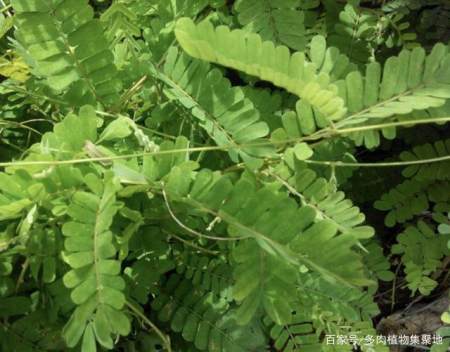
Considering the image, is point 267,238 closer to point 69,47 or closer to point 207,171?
point 207,171

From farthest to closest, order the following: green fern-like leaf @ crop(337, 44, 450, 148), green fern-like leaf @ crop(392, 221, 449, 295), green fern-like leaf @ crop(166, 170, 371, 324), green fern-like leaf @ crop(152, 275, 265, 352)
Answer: green fern-like leaf @ crop(392, 221, 449, 295)
green fern-like leaf @ crop(152, 275, 265, 352)
green fern-like leaf @ crop(337, 44, 450, 148)
green fern-like leaf @ crop(166, 170, 371, 324)

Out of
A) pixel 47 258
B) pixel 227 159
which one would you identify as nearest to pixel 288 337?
pixel 227 159

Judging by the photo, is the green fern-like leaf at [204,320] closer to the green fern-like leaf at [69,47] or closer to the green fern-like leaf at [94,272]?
the green fern-like leaf at [94,272]

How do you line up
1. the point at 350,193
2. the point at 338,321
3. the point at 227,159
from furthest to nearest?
1. the point at 350,193
2. the point at 338,321
3. the point at 227,159

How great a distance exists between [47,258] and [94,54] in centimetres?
36

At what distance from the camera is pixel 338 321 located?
1097mm

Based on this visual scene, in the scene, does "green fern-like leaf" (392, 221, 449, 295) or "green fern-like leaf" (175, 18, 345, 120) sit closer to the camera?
"green fern-like leaf" (175, 18, 345, 120)

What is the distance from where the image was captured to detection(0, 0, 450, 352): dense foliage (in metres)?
0.73

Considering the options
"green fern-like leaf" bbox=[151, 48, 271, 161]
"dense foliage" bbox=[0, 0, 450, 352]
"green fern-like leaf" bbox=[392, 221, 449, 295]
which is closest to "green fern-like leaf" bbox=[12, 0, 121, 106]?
"dense foliage" bbox=[0, 0, 450, 352]

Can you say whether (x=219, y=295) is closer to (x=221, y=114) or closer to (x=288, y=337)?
(x=288, y=337)

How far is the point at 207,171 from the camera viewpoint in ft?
2.49

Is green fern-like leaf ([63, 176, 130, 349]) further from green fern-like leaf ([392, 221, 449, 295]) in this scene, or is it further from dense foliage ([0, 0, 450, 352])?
green fern-like leaf ([392, 221, 449, 295])

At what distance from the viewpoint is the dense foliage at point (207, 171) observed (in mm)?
729

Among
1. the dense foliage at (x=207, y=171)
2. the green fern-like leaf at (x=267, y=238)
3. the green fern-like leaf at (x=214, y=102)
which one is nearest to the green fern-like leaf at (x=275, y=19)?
the dense foliage at (x=207, y=171)
